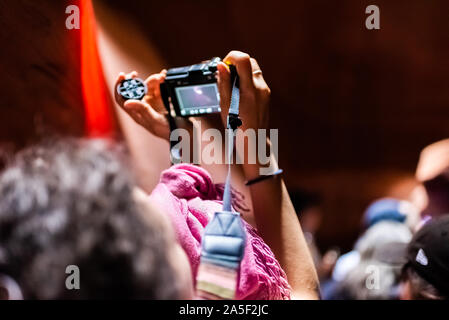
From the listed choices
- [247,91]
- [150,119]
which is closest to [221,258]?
[247,91]

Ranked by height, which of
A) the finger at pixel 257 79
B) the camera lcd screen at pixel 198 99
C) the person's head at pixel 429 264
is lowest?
the person's head at pixel 429 264

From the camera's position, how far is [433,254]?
2.72ft

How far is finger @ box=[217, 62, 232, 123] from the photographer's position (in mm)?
708

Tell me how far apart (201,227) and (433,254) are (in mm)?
421

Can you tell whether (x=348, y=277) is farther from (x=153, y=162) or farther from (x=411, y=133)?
(x=411, y=133)

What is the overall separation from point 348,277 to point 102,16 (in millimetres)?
979

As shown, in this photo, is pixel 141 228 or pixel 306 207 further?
pixel 306 207

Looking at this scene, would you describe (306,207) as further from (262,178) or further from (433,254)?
(262,178)

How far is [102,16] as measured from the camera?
93 cm

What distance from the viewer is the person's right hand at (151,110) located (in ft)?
2.80

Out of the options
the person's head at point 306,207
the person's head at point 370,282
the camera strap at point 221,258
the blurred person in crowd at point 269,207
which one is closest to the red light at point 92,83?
the blurred person in crowd at point 269,207

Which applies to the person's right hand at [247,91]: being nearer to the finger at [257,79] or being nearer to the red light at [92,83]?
the finger at [257,79]

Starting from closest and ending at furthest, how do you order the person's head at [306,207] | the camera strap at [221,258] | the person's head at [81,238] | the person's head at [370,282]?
the person's head at [81,238] → the camera strap at [221,258] → the person's head at [370,282] → the person's head at [306,207]
